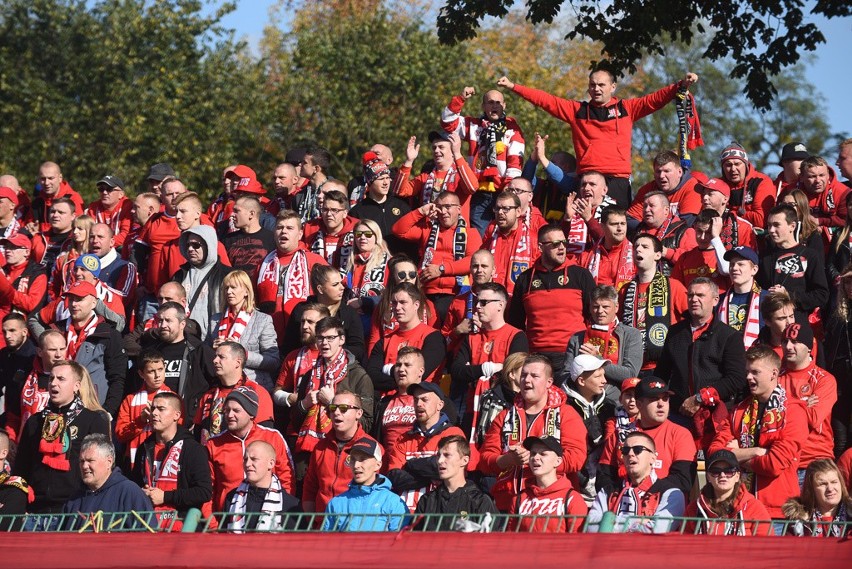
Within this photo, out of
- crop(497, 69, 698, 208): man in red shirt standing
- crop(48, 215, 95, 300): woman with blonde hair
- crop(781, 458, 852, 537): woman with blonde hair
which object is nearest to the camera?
crop(781, 458, 852, 537): woman with blonde hair

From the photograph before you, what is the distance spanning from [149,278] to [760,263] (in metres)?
5.47

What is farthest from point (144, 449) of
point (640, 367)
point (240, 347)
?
point (640, 367)

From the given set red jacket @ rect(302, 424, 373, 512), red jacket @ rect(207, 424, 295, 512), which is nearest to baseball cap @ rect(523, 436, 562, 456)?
red jacket @ rect(302, 424, 373, 512)

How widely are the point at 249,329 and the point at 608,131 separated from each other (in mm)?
4284

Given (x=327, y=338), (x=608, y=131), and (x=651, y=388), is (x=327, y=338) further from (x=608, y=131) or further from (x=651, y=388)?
(x=608, y=131)

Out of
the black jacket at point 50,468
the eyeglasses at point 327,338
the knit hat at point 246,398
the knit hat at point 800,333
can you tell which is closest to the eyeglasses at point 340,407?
the knit hat at point 246,398

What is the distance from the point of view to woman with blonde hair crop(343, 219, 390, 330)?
1208 cm

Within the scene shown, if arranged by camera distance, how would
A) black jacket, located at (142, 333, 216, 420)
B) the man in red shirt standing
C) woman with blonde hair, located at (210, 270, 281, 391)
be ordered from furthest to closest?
the man in red shirt standing, woman with blonde hair, located at (210, 270, 281, 391), black jacket, located at (142, 333, 216, 420)

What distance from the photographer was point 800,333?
1003 cm

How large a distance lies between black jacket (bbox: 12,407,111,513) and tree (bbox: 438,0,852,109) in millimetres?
5502

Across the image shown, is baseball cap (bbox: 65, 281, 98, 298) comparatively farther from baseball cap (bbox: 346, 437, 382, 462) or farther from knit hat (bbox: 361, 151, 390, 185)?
baseball cap (bbox: 346, 437, 382, 462)

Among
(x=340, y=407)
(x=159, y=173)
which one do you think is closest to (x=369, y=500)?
(x=340, y=407)

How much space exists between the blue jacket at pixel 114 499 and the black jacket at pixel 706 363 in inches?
149

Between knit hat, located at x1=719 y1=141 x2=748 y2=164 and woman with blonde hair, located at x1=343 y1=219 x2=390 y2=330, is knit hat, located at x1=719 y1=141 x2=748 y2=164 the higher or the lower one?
the higher one
